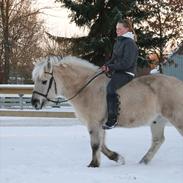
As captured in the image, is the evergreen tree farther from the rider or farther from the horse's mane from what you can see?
the rider

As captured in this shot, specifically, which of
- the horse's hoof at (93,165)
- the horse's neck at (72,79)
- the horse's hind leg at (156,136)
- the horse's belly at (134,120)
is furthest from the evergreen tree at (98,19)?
the horse's hoof at (93,165)

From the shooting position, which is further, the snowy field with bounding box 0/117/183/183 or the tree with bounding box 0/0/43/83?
the tree with bounding box 0/0/43/83

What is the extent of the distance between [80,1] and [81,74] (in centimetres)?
2029

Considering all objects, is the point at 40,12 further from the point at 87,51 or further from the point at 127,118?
the point at 127,118

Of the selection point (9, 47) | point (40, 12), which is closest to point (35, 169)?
point (9, 47)

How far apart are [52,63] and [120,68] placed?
3.59 ft

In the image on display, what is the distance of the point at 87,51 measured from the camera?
2758 cm

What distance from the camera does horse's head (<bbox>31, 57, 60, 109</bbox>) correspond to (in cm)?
815

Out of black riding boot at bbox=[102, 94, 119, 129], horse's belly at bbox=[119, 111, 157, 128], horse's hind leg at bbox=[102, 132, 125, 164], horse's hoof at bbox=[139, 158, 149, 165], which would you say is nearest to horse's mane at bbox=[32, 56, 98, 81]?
black riding boot at bbox=[102, 94, 119, 129]

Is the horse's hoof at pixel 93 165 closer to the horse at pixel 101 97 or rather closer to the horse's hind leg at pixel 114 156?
the horse at pixel 101 97

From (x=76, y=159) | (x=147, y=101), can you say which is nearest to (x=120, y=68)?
(x=147, y=101)

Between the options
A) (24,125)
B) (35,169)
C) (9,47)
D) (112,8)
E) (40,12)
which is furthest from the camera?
(40,12)

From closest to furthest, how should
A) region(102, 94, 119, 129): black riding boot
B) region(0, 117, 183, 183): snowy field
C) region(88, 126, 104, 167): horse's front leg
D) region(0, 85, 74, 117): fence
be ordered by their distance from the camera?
region(0, 117, 183, 183): snowy field
region(102, 94, 119, 129): black riding boot
region(88, 126, 104, 167): horse's front leg
region(0, 85, 74, 117): fence

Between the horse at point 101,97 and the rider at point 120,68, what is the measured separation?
14 cm
